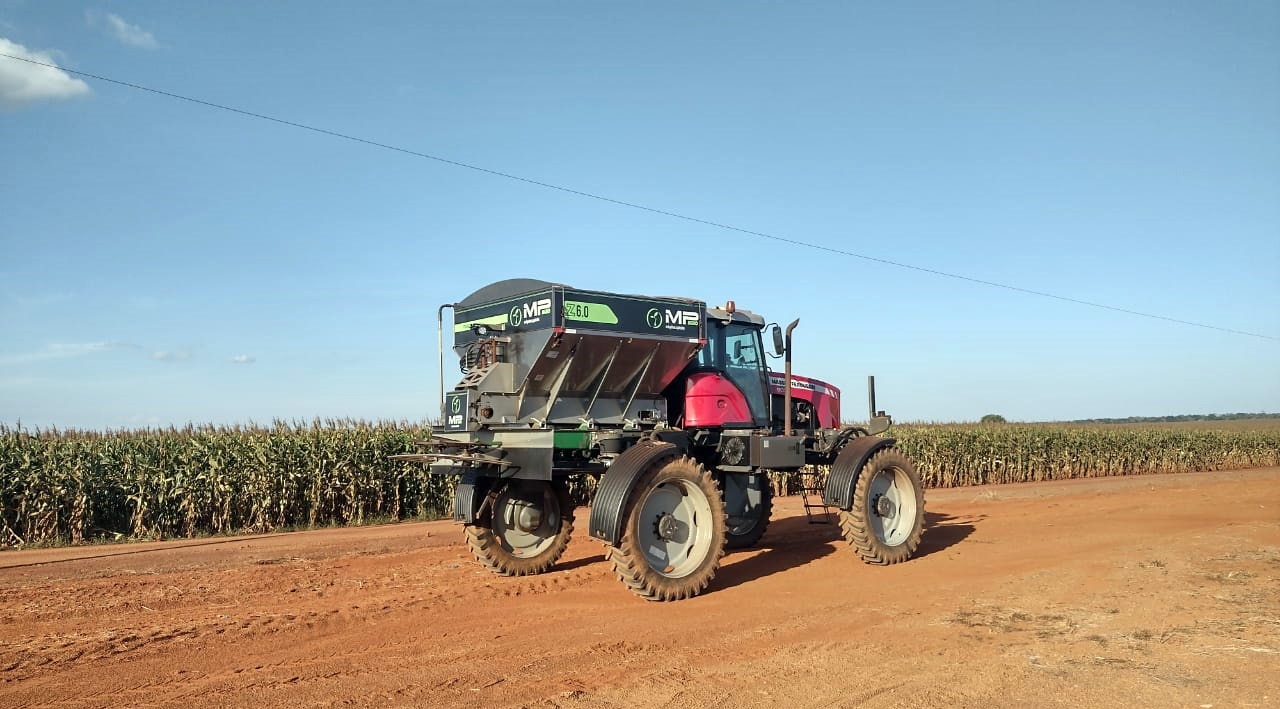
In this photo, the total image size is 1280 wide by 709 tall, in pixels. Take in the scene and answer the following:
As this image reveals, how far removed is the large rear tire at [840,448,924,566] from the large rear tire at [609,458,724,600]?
7.71 ft

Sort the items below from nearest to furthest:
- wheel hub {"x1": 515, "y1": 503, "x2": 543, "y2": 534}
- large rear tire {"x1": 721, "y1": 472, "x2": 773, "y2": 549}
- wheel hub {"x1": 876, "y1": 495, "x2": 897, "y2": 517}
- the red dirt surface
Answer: the red dirt surface → wheel hub {"x1": 515, "y1": 503, "x2": 543, "y2": 534} → wheel hub {"x1": 876, "y1": 495, "x2": 897, "y2": 517} → large rear tire {"x1": 721, "y1": 472, "x2": 773, "y2": 549}

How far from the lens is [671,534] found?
9414 millimetres

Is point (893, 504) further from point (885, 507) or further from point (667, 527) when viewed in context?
point (667, 527)

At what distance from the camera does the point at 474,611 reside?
855 cm

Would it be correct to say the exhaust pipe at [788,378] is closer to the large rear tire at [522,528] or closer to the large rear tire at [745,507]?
the large rear tire at [745,507]

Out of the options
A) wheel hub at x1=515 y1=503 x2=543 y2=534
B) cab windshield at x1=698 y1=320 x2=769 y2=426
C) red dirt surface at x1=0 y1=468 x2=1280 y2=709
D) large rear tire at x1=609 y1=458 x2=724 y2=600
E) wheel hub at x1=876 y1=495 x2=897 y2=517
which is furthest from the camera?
wheel hub at x1=876 y1=495 x2=897 y2=517

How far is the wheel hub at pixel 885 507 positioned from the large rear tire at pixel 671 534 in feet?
10.0

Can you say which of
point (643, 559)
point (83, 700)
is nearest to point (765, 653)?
point (643, 559)

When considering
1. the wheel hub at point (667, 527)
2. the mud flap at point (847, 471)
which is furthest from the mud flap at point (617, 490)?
the mud flap at point (847, 471)

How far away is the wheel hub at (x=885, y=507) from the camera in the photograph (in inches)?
459

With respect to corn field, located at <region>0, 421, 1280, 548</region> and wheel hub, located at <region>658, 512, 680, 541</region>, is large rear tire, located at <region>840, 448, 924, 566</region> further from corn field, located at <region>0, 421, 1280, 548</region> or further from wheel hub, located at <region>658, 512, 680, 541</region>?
corn field, located at <region>0, 421, 1280, 548</region>

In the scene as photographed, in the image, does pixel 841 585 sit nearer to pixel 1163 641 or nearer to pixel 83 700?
pixel 1163 641

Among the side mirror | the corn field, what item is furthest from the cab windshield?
the corn field

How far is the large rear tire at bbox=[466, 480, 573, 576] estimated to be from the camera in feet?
34.4
